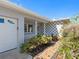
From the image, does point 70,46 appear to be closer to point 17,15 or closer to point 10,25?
point 10,25

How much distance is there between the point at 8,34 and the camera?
690 cm

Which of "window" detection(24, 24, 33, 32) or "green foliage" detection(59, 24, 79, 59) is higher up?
"window" detection(24, 24, 33, 32)

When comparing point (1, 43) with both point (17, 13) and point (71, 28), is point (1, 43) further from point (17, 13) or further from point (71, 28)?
point (71, 28)

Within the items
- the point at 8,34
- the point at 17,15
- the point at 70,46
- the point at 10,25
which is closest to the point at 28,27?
the point at 17,15

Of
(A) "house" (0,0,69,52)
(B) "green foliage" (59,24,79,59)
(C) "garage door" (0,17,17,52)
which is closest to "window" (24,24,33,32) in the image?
(A) "house" (0,0,69,52)

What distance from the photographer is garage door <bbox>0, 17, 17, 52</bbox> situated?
20.9 feet

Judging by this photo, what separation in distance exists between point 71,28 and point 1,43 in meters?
3.89

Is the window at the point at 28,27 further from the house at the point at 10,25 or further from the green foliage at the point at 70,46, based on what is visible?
the green foliage at the point at 70,46

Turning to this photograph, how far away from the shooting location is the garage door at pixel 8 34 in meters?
6.38

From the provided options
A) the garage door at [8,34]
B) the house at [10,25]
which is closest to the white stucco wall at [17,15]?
the house at [10,25]

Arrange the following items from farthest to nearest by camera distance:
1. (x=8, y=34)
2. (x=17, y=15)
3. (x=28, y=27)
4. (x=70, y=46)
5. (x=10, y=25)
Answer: (x=28, y=27) → (x=17, y=15) → (x=10, y=25) → (x=8, y=34) → (x=70, y=46)

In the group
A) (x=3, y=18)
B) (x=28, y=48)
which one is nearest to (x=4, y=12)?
(x=3, y=18)

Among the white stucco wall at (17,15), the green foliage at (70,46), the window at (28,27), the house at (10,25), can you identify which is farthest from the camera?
the window at (28,27)

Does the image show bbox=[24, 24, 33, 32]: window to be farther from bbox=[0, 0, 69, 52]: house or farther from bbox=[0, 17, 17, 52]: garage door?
bbox=[0, 17, 17, 52]: garage door
